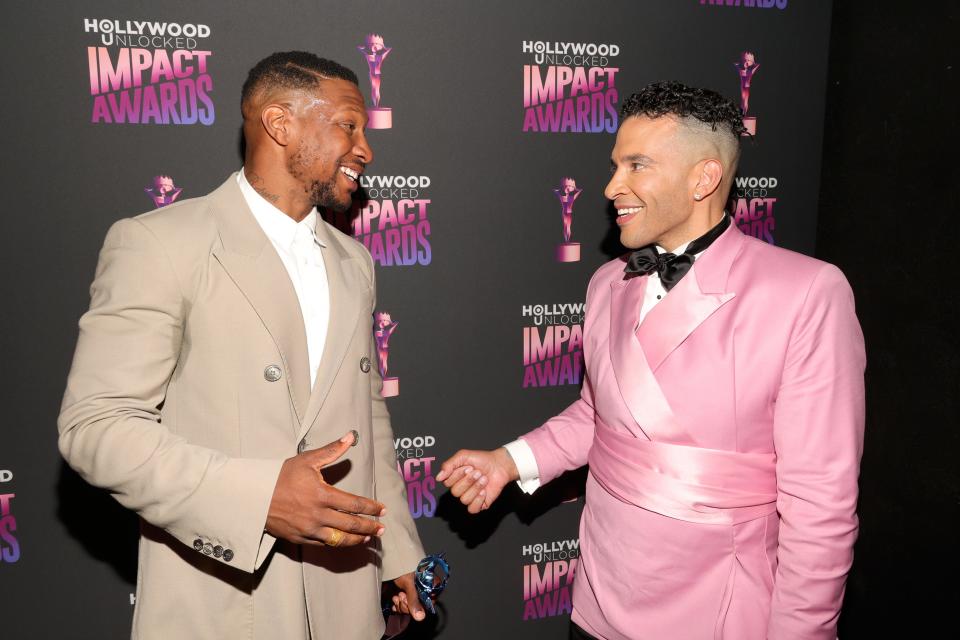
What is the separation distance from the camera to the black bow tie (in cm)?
Answer: 179

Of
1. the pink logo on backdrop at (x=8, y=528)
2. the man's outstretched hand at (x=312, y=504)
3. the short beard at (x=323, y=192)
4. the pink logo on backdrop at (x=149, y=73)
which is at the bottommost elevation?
the pink logo on backdrop at (x=8, y=528)

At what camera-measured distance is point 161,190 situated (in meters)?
2.51

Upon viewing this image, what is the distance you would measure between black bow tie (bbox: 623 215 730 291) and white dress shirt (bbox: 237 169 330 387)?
2.91 ft

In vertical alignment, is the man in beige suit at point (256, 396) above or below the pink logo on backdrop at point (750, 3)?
below

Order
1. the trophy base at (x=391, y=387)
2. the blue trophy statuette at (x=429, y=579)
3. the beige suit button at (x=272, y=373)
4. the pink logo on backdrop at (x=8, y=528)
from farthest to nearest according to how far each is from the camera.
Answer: the trophy base at (x=391, y=387), the pink logo on backdrop at (x=8, y=528), the blue trophy statuette at (x=429, y=579), the beige suit button at (x=272, y=373)

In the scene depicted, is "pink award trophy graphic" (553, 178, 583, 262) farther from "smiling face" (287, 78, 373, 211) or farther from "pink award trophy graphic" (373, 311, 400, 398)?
"smiling face" (287, 78, 373, 211)

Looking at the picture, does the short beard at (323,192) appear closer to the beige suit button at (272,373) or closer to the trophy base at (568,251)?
the beige suit button at (272,373)

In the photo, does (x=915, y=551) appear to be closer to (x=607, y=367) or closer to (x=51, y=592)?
(x=607, y=367)

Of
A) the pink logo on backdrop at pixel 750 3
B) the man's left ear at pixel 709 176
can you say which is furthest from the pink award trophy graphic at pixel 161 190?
the pink logo on backdrop at pixel 750 3

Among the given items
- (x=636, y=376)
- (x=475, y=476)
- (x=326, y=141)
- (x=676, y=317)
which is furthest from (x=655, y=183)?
(x=475, y=476)

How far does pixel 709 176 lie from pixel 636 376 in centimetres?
57

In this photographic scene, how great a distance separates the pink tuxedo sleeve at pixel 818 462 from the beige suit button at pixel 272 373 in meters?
1.22

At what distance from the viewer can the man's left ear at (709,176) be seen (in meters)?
1.78

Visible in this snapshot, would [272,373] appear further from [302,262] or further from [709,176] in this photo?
[709,176]
